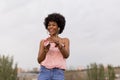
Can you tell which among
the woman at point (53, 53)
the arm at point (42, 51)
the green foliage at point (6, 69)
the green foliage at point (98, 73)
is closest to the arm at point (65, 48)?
the woman at point (53, 53)

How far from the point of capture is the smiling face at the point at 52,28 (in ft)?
13.9

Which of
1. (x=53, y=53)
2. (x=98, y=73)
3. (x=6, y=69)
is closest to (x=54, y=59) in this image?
(x=53, y=53)

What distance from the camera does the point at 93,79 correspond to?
989 inches

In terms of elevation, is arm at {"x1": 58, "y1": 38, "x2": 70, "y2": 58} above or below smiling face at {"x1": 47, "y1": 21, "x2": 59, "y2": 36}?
below

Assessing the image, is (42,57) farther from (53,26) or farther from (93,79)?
(93,79)

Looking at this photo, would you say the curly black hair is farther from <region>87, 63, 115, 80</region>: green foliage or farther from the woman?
<region>87, 63, 115, 80</region>: green foliage

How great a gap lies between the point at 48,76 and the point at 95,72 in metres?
21.6

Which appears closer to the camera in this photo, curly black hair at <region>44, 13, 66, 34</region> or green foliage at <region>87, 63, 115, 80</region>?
curly black hair at <region>44, 13, 66, 34</region>

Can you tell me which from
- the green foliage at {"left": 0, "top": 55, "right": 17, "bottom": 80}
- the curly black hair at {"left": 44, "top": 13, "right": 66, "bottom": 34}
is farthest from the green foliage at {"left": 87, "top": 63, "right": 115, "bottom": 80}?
the curly black hair at {"left": 44, "top": 13, "right": 66, "bottom": 34}

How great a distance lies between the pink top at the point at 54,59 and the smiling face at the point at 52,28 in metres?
0.12

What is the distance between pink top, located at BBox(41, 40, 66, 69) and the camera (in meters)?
4.18

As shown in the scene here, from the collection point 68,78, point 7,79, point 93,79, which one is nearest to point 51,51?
point 7,79

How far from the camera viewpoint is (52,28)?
13.9 feet

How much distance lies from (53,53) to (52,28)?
0.88 ft
